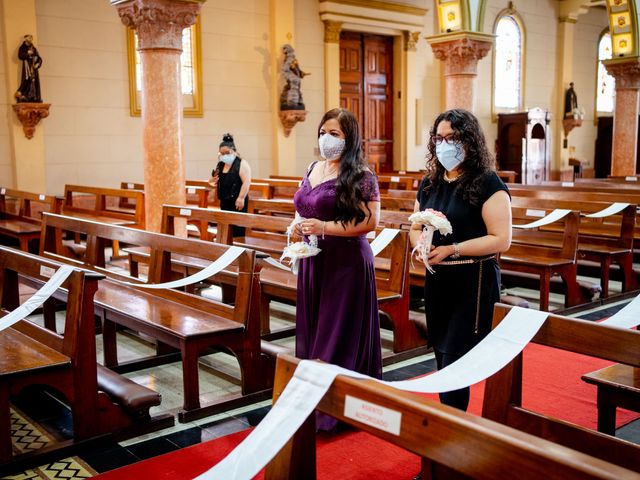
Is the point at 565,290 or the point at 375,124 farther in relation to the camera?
the point at 375,124

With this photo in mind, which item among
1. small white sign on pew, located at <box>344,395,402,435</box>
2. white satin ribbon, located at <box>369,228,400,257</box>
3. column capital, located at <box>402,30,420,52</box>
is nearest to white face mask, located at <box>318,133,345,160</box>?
white satin ribbon, located at <box>369,228,400,257</box>

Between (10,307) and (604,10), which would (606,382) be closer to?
(10,307)

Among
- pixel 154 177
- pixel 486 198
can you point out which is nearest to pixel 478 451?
pixel 486 198

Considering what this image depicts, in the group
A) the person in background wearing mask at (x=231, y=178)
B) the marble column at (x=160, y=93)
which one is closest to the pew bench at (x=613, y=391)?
the person in background wearing mask at (x=231, y=178)

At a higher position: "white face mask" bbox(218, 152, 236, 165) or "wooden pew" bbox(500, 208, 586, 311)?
"white face mask" bbox(218, 152, 236, 165)

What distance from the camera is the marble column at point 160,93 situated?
8.00 m

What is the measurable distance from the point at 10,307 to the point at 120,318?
2.78 feet

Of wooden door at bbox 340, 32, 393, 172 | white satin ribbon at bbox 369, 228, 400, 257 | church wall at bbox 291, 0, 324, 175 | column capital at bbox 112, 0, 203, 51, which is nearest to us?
white satin ribbon at bbox 369, 228, 400, 257

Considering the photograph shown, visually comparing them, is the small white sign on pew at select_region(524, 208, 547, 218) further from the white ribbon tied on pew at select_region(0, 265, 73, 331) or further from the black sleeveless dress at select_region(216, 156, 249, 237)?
the white ribbon tied on pew at select_region(0, 265, 73, 331)

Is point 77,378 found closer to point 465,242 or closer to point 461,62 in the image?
point 465,242

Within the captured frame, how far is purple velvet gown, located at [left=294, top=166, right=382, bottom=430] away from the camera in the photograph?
3.62m

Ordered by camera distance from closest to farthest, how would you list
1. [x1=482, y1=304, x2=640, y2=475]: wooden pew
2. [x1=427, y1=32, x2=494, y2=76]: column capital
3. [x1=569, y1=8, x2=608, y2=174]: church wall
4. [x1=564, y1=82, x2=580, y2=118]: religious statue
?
[x1=482, y1=304, x2=640, y2=475]: wooden pew < [x1=427, y1=32, x2=494, y2=76]: column capital < [x1=564, y1=82, x2=580, y2=118]: religious statue < [x1=569, y1=8, x2=608, y2=174]: church wall

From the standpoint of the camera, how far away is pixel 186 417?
3.91 meters

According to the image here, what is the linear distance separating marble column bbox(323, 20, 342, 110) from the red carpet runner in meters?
11.5
